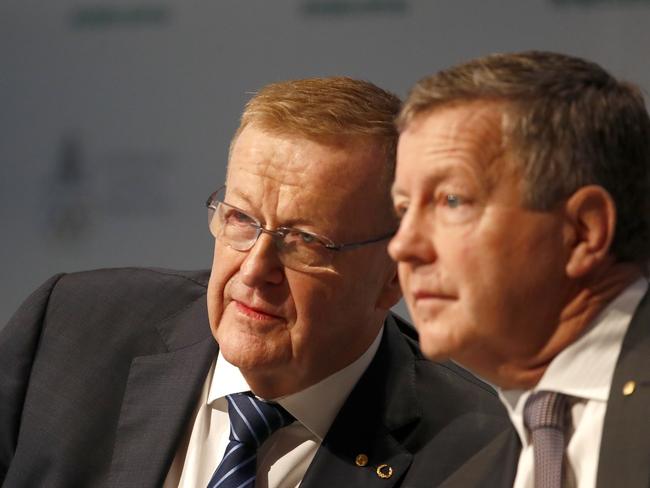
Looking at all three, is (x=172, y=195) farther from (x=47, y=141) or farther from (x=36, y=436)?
(x=36, y=436)

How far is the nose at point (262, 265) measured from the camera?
2752 millimetres

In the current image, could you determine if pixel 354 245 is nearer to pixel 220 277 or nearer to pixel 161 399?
pixel 220 277

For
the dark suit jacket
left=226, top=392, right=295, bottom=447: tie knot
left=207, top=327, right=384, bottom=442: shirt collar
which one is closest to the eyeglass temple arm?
left=207, top=327, right=384, bottom=442: shirt collar

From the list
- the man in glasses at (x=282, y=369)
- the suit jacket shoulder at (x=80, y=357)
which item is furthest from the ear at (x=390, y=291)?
the suit jacket shoulder at (x=80, y=357)

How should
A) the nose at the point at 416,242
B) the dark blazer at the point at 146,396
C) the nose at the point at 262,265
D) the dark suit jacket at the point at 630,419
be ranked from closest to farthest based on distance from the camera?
1. the dark suit jacket at the point at 630,419
2. the nose at the point at 416,242
3. the nose at the point at 262,265
4. the dark blazer at the point at 146,396

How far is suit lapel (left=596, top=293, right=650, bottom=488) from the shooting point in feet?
6.74

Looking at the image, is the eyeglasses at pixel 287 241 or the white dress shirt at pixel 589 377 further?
the eyeglasses at pixel 287 241

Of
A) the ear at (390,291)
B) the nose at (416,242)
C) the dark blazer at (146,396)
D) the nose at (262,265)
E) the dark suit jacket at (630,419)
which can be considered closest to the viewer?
the dark suit jacket at (630,419)

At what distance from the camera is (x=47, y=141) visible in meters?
4.36

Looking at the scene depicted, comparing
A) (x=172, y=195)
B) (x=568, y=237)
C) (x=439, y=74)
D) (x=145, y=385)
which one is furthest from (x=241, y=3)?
(x=568, y=237)

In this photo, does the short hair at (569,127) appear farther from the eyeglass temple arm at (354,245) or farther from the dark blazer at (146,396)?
the dark blazer at (146,396)

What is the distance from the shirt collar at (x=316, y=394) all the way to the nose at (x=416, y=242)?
795 mm

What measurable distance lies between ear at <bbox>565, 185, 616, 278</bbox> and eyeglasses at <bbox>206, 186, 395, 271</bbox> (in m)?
0.80

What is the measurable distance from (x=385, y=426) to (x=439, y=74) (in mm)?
977
